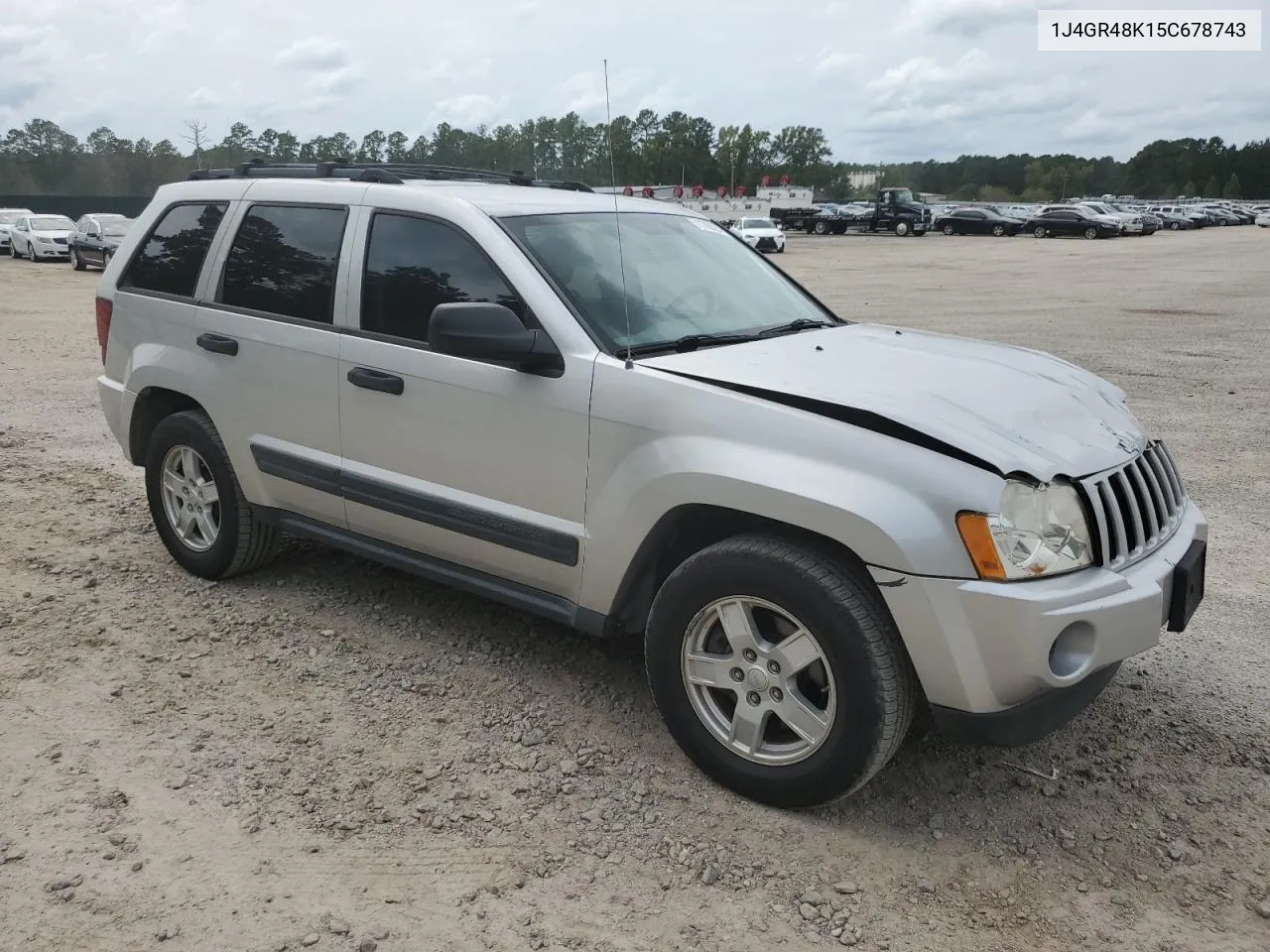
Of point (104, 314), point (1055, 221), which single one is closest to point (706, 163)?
point (1055, 221)

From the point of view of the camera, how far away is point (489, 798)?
3.29m

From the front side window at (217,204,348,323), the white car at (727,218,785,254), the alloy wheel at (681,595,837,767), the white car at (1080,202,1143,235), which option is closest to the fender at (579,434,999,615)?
the alloy wheel at (681,595,837,767)

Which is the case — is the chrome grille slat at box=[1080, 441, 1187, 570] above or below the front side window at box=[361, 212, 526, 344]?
below

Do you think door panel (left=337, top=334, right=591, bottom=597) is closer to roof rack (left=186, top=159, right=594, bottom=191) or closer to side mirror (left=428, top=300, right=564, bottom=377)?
side mirror (left=428, top=300, right=564, bottom=377)

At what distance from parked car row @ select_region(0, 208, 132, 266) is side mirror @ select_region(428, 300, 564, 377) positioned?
23.8 meters

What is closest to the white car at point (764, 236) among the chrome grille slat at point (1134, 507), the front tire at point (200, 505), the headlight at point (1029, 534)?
the front tire at point (200, 505)

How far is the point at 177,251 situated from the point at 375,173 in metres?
1.21

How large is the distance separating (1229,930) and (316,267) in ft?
12.4

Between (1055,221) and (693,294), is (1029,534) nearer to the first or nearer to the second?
(693,294)

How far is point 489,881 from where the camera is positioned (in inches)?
114

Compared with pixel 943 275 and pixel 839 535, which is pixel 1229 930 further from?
pixel 943 275

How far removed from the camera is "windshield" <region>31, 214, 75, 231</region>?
31594mm

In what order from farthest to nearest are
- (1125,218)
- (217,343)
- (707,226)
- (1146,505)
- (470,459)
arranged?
(1125,218), (707,226), (217,343), (470,459), (1146,505)

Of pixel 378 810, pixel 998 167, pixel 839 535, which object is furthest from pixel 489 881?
pixel 998 167
